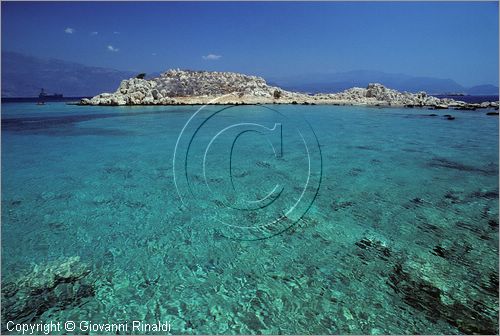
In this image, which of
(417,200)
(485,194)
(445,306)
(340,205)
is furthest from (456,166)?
(445,306)

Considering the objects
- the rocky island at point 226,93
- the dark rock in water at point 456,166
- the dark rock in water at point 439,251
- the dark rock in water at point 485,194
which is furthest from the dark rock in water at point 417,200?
the rocky island at point 226,93

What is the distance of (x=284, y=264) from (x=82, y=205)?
25.1 ft

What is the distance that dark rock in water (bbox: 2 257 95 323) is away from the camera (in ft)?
17.5

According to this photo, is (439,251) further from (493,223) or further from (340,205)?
(340,205)

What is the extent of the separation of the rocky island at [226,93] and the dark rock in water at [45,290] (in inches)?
2183

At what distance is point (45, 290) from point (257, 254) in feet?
15.3

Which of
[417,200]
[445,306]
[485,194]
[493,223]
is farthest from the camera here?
[485,194]

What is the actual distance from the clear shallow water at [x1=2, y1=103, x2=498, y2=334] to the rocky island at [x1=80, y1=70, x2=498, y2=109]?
5032 centimetres

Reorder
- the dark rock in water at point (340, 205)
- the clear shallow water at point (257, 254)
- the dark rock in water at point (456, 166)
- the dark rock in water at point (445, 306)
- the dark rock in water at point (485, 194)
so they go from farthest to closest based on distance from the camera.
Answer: the dark rock in water at point (456, 166)
the dark rock in water at point (485, 194)
the dark rock in water at point (340, 205)
the clear shallow water at point (257, 254)
the dark rock in water at point (445, 306)

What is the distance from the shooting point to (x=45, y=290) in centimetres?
581

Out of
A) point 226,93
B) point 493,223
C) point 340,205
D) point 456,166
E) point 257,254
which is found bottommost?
point 257,254

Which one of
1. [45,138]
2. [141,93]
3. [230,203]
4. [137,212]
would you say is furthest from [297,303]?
[141,93]

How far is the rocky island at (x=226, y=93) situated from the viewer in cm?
6456

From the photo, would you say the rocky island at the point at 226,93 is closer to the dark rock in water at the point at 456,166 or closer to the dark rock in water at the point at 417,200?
the dark rock in water at the point at 456,166
